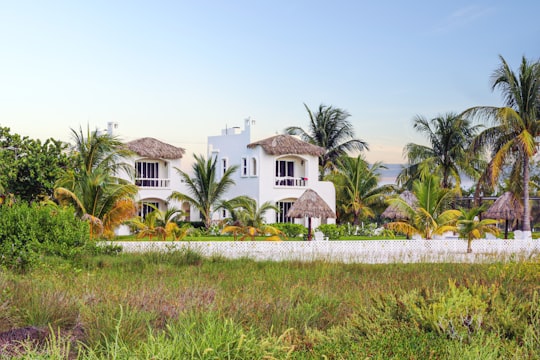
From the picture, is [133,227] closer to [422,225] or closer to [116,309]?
[422,225]

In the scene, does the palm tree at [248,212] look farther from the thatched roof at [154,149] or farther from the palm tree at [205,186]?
the thatched roof at [154,149]

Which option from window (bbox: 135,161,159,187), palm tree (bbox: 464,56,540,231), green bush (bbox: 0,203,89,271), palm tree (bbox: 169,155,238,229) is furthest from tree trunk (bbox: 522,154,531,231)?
green bush (bbox: 0,203,89,271)

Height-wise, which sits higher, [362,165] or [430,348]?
[362,165]

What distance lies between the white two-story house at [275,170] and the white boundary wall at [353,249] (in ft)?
44.9

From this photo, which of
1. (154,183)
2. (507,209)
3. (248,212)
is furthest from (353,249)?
(154,183)

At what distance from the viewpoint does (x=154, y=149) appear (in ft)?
129

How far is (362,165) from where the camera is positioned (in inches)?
1597

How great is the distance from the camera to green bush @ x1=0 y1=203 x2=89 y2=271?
15562 millimetres

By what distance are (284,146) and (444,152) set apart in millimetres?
10647

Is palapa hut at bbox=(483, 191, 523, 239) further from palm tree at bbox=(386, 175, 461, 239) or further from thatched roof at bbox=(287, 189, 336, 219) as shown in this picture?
thatched roof at bbox=(287, 189, 336, 219)

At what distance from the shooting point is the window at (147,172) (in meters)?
39.6

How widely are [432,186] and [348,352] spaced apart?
2111 centimetres

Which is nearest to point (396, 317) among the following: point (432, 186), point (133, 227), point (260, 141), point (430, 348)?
point (430, 348)

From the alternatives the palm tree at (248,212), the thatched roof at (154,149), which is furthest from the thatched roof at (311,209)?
the thatched roof at (154,149)
